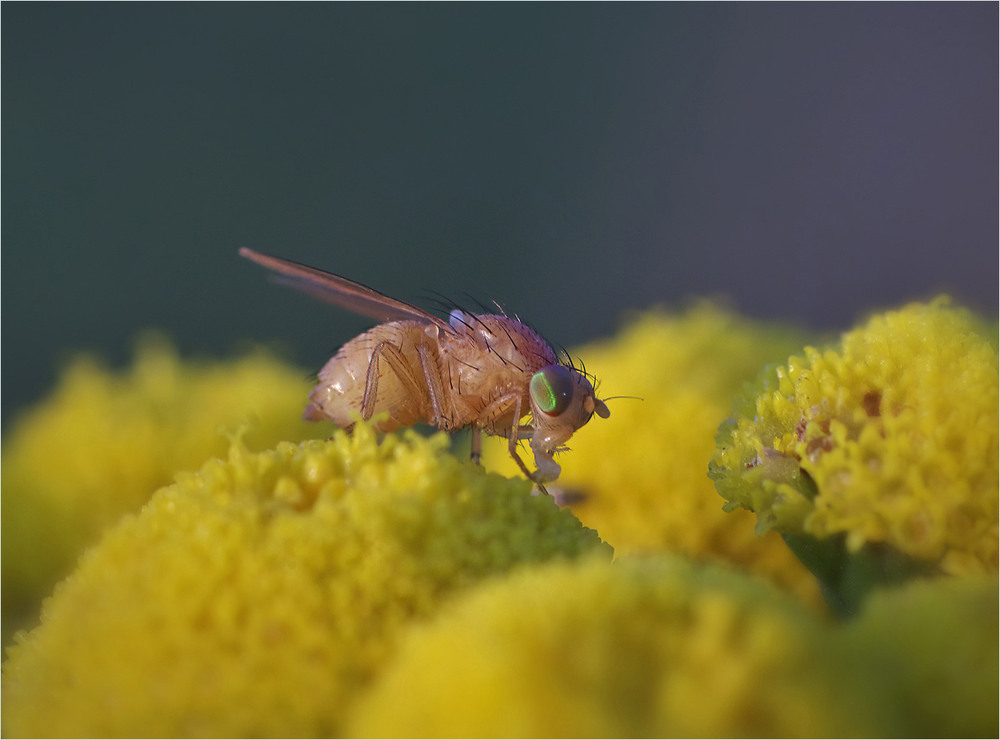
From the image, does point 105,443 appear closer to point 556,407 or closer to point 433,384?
point 433,384

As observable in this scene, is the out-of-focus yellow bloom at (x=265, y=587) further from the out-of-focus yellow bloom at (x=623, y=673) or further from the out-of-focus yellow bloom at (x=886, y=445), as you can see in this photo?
the out-of-focus yellow bloom at (x=886, y=445)

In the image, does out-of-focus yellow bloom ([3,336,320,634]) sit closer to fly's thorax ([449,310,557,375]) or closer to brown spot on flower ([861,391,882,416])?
fly's thorax ([449,310,557,375])

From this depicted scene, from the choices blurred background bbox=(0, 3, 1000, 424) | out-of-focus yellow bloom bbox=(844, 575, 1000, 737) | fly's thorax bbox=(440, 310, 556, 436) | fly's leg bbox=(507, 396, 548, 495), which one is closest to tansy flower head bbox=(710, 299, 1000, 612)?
out-of-focus yellow bloom bbox=(844, 575, 1000, 737)

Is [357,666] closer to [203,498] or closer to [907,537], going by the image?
[203,498]

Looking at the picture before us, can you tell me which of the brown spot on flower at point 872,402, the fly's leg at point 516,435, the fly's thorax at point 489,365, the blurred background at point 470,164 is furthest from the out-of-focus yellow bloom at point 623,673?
the blurred background at point 470,164

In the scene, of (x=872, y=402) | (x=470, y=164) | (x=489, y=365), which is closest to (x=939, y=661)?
(x=872, y=402)

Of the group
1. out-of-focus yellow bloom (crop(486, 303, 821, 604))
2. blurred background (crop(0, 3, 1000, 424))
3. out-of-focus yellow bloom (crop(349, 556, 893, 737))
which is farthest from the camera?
blurred background (crop(0, 3, 1000, 424))
